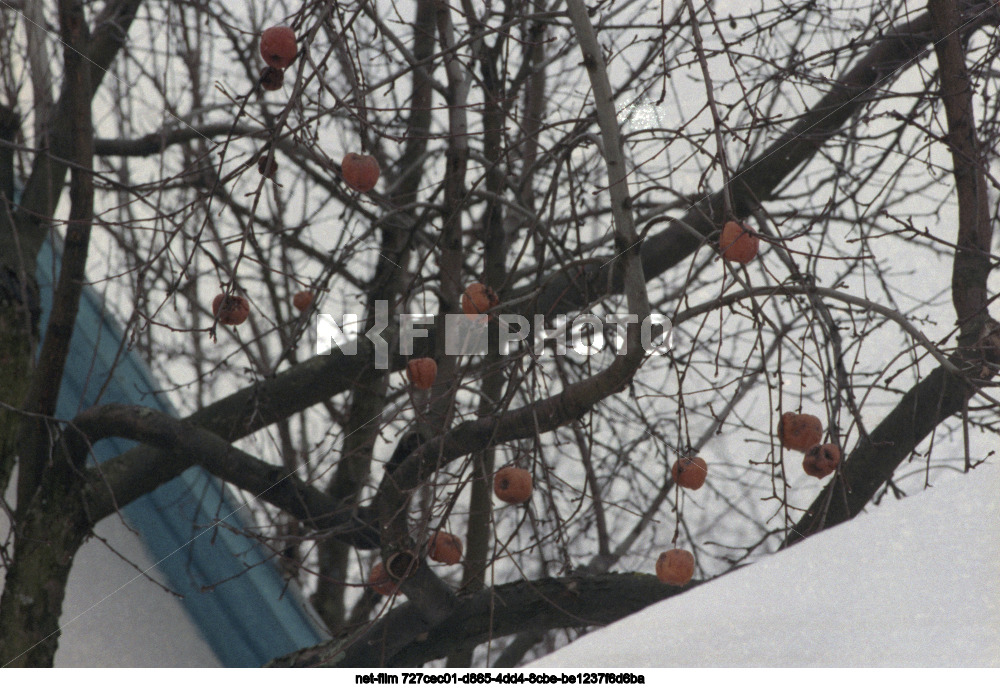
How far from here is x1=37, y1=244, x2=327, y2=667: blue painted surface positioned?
2.84ft

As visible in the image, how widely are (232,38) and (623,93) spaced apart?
44cm

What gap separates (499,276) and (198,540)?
1.37ft

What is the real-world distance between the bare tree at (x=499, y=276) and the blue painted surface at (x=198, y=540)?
0.02 m

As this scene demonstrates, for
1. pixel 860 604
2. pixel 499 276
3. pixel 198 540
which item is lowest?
pixel 860 604

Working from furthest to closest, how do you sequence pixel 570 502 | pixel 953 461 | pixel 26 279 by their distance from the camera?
pixel 26 279 < pixel 570 502 < pixel 953 461

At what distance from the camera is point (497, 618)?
2.90 ft

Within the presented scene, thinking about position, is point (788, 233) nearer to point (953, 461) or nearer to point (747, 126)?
point (747, 126)

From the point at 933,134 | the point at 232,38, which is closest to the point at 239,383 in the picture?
the point at 232,38

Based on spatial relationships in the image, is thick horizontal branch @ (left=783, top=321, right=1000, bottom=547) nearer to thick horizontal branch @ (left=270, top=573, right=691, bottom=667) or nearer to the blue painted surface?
thick horizontal branch @ (left=270, top=573, right=691, bottom=667)

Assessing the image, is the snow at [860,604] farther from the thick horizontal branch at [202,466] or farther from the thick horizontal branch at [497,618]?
the thick horizontal branch at [202,466]

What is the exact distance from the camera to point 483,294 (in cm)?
84

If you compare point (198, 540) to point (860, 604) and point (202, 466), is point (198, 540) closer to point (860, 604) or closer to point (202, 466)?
point (202, 466)

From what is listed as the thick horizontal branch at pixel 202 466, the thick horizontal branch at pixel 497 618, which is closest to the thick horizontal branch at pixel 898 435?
the thick horizontal branch at pixel 497 618

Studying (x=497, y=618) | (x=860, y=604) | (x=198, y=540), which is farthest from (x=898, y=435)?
(x=198, y=540)
